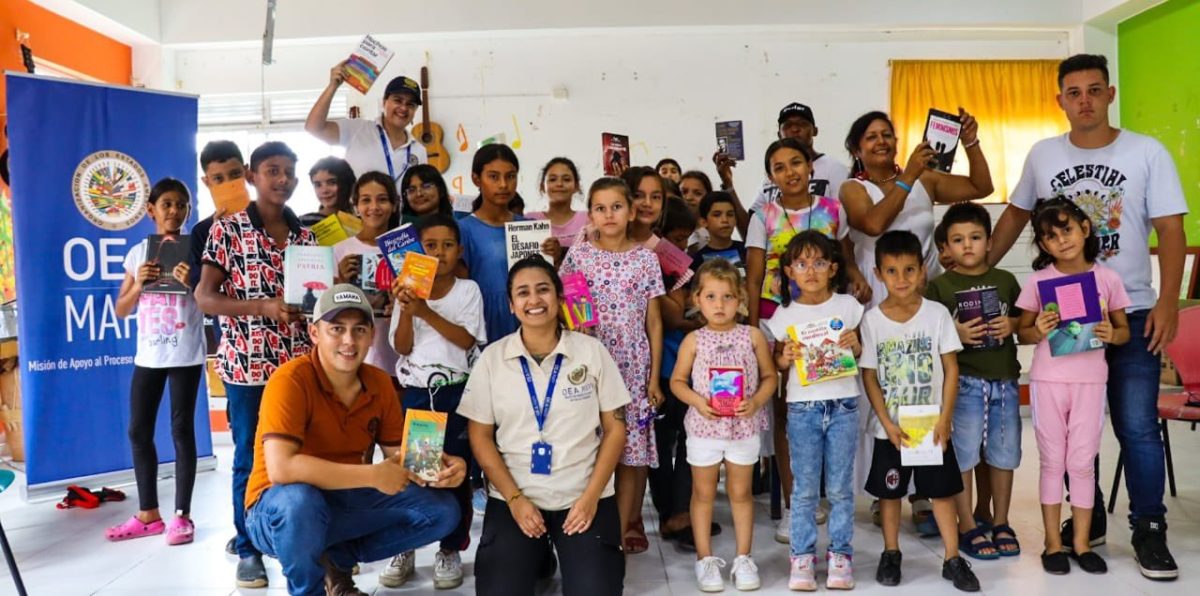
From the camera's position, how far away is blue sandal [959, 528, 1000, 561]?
108 inches

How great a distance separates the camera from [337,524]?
220 centimetres

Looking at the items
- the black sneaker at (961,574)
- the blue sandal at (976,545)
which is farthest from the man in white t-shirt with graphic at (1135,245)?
the black sneaker at (961,574)

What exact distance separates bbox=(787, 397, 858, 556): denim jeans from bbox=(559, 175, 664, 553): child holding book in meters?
0.48

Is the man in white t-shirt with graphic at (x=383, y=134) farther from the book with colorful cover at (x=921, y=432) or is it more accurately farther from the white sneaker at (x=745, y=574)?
the book with colorful cover at (x=921, y=432)

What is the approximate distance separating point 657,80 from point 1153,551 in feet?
16.3

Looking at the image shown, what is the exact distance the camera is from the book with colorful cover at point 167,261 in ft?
10.5

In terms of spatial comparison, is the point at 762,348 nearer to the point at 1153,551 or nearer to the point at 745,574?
the point at 745,574

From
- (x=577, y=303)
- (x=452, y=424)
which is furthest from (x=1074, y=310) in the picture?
(x=452, y=424)

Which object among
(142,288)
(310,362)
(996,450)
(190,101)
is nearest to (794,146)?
(996,450)

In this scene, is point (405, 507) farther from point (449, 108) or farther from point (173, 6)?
point (173, 6)

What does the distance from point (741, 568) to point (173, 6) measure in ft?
20.6

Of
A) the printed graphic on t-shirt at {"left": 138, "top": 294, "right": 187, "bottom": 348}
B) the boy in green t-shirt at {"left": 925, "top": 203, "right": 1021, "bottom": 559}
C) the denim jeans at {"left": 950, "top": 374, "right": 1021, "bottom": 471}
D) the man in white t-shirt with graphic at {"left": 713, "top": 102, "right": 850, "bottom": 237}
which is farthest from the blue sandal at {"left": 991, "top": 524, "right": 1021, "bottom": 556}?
the printed graphic on t-shirt at {"left": 138, "top": 294, "right": 187, "bottom": 348}

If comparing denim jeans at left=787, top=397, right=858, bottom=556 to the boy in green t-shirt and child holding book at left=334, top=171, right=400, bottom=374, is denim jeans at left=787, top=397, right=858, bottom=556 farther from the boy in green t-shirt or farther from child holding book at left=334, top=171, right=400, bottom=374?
child holding book at left=334, top=171, right=400, bottom=374

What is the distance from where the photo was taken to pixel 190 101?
429 cm
